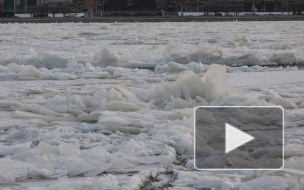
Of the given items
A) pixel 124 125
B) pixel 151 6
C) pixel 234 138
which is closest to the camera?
pixel 234 138

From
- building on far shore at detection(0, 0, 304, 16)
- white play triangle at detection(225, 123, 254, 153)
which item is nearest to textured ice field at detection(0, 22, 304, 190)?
white play triangle at detection(225, 123, 254, 153)

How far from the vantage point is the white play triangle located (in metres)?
4.58

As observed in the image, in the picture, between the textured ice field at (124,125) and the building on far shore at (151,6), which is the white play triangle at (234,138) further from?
the building on far shore at (151,6)

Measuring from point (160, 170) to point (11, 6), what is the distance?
80.1 metres

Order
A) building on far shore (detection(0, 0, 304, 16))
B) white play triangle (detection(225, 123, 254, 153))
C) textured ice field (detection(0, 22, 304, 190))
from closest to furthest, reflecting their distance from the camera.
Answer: textured ice field (detection(0, 22, 304, 190))
white play triangle (detection(225, 123, 254, 153))
building on far shore (detection(0, 0, 304, 16))

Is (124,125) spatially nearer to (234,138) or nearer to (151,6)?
(234,138)

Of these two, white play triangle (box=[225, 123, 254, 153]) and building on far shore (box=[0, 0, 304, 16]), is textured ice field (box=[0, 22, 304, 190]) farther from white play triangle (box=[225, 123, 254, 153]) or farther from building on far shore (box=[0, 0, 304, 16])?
building on far shore (box=[0, 0, 304, 16])

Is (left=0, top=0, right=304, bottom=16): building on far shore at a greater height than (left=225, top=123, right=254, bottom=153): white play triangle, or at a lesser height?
greater

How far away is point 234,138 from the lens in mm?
4773

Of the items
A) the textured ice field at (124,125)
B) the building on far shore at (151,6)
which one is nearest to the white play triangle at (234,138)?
the textured ice field at (124,125)

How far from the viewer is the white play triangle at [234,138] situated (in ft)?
15.0

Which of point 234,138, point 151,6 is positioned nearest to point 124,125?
point 234,138

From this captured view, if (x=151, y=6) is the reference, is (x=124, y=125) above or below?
below

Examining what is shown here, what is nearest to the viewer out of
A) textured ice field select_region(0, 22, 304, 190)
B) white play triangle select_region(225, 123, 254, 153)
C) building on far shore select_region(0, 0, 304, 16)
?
textured ice field select_region(0, 22, 304, 190)
